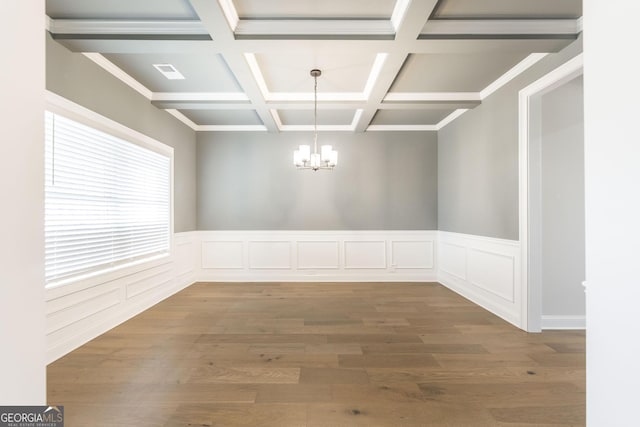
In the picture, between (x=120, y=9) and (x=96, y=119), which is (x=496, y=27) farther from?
(x=96, y=119)

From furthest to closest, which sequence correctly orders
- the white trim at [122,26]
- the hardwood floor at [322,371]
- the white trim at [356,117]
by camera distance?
the white trim at [356,117] → the white trim at [122,26] → the hardwood floor at [322,371]

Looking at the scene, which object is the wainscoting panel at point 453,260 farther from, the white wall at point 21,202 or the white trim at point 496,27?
the white wall at point 21,202

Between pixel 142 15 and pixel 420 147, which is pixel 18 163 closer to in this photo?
pixel 142 15

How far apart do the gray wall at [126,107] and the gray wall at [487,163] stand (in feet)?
15.3

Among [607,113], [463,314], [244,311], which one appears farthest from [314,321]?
[607,113]

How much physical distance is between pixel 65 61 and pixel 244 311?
331 centimetres

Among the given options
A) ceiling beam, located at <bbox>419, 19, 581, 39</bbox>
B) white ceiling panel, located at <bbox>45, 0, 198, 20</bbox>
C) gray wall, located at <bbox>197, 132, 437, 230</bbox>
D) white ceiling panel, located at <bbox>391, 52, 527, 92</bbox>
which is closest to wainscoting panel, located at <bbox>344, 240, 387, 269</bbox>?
gray wall, located at <bbox>197, 132, 437, 230</bbox>

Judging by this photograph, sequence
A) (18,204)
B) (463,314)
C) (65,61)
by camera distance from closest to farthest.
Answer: (18,204) → (65,61) → (463,314)

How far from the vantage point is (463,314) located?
3.92 metres

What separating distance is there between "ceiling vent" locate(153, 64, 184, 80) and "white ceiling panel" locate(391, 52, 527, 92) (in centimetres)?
265

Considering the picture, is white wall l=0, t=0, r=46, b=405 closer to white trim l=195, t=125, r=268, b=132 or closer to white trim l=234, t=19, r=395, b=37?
white trim l=234, t=19, r=395, b=37

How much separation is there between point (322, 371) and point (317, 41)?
289 centimetres

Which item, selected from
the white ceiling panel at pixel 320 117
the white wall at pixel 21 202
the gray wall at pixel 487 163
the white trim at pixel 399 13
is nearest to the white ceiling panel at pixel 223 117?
the white ceiling panel at pixel 320 117

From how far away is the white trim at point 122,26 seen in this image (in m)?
2.60
